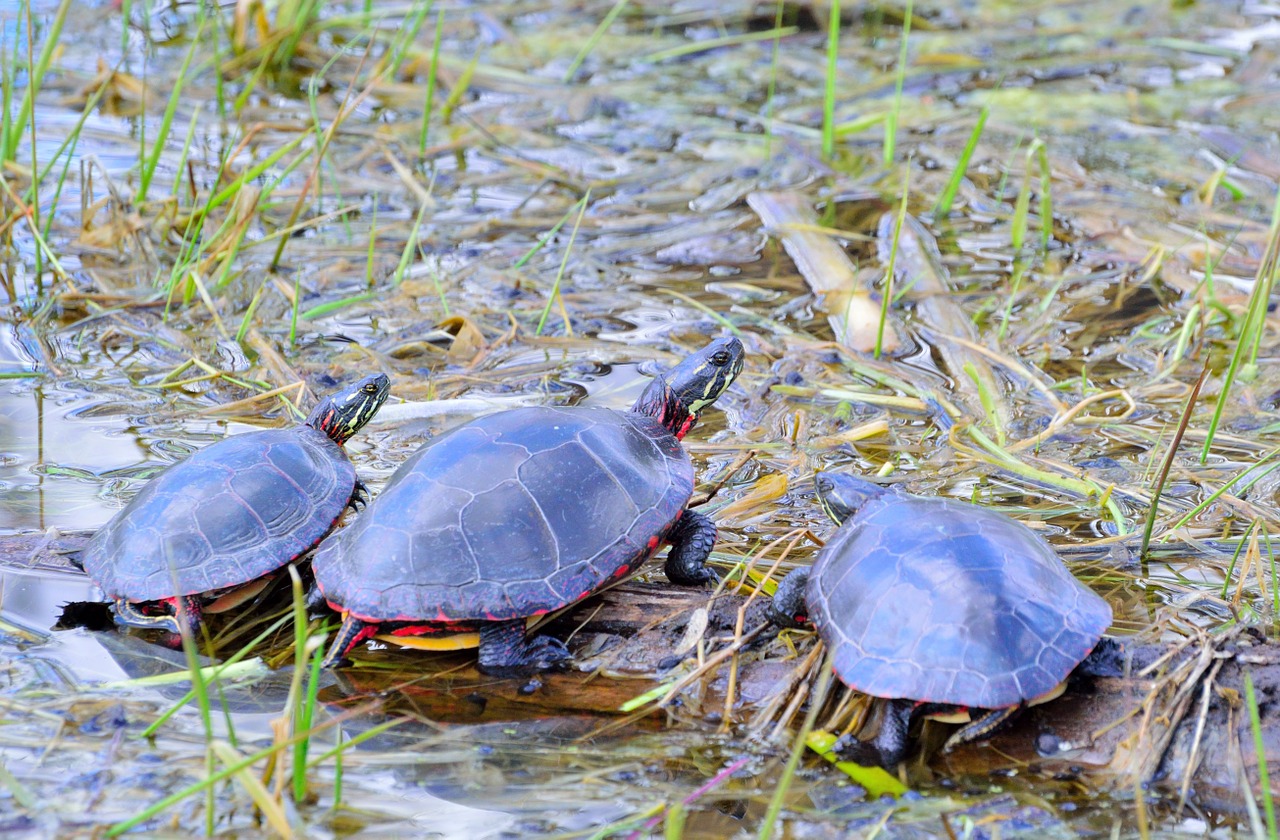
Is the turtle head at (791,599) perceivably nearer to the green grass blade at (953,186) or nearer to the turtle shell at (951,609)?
the turtle shell at (951,609)

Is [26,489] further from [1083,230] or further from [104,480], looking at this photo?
[1083,230]

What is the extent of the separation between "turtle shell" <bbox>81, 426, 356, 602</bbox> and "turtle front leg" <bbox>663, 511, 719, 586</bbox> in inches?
37.7

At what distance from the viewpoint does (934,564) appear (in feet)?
8.79

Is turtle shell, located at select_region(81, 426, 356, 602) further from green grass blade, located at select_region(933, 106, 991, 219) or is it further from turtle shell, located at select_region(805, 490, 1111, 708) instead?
green grass blade, located at select_region(933, 106, 991, 219)

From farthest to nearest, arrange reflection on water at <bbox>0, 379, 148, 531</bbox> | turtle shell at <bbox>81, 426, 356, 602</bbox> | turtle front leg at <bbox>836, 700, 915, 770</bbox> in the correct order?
reflection on water at <bbox>0, 379, 148, 531</bbox> < turtle shell at <bbox>81, 426, 356, 602</bbox> < turtle front leg at <bbox>836, 700, 915, 770</bbox>

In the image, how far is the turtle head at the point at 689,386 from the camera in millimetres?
3771

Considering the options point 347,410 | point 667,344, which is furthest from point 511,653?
point 667,344

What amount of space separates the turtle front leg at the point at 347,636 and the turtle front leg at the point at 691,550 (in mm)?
833

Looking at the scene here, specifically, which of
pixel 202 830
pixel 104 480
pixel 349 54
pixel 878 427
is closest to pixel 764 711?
pixel 202 830

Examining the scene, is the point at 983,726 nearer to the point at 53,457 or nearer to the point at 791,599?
the point at 791,599

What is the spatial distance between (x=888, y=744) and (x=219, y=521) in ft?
5.92

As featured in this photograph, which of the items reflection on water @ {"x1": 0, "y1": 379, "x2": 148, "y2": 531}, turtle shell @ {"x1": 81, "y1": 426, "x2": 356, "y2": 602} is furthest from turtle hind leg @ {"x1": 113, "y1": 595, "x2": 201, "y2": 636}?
reflection on water @ {"x1": 0, "y1": 379, "x2": 148, "y2": 531}

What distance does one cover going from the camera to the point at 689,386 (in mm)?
3797

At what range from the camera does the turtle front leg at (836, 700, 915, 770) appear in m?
2.60
